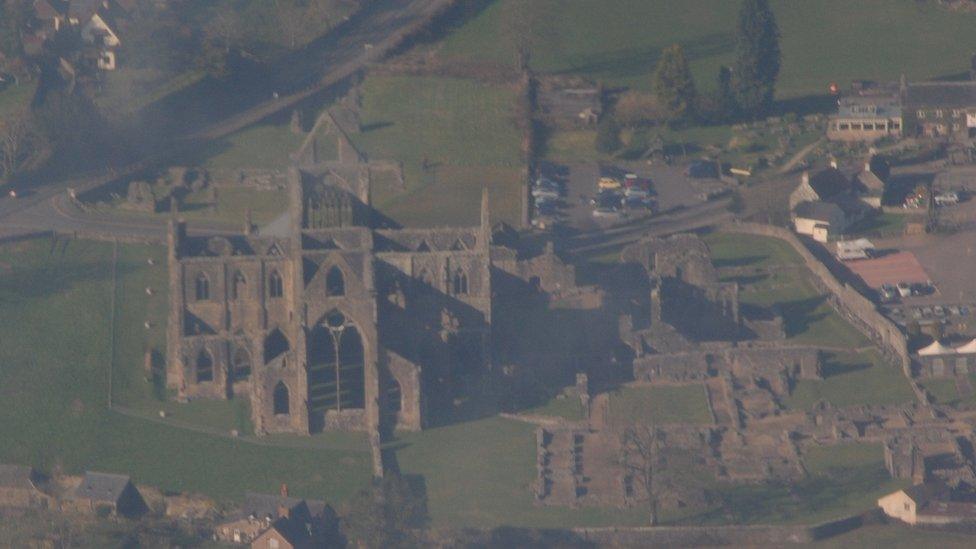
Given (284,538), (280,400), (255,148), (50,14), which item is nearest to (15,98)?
(50,14)

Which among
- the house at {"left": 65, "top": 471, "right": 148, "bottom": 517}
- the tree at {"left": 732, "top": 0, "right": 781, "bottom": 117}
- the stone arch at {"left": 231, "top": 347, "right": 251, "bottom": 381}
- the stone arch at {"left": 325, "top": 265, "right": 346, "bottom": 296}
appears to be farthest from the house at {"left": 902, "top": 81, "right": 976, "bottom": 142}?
the house at {"left": 65, "top": 471, "right": 148, "bottom": 517}

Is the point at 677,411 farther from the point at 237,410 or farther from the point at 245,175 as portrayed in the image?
the point at 245,175

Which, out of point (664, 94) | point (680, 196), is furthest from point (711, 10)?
point (680, 196)

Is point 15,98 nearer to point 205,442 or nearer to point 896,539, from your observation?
point 205,442

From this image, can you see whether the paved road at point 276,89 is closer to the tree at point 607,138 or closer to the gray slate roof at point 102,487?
the tree at point 607,138

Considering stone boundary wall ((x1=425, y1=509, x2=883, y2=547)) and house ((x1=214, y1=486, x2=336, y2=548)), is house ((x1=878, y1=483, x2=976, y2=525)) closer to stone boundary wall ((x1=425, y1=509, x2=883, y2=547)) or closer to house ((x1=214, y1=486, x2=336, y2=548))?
stone boundary wall ((x1=425, y1=509, x2=883, y2=547))

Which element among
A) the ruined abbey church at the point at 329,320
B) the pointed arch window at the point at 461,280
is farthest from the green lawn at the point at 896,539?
the pointed arch window at the point at 461,280
